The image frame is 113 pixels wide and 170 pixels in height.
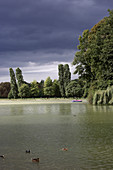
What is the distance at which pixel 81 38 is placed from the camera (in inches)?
1992

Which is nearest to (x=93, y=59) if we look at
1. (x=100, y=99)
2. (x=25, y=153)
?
(x=100, y=99)

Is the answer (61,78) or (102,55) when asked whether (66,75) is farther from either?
(102,55)

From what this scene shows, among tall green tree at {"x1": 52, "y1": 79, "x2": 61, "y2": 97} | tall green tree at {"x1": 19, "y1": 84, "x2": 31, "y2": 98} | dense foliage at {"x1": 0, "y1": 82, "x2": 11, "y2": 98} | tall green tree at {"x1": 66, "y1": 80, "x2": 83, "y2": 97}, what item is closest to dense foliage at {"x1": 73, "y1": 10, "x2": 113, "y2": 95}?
tall green tree at {"x1": 66, "y1": 80, "x2": 83, "y2": 97}

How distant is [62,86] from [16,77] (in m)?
19.8

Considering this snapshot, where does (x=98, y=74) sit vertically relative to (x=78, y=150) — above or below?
above

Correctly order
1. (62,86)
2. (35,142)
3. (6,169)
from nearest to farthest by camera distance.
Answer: (6,169) → (35,142) → (62,86)

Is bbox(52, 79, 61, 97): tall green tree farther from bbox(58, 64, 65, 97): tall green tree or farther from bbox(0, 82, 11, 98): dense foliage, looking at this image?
bbox(0, 82, 11, 98): dense foliage

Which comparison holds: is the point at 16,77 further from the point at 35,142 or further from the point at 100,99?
the point at 35,142

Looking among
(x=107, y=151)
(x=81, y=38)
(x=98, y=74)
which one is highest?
(x=81, y=38)

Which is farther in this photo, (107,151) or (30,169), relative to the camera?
(107,151)

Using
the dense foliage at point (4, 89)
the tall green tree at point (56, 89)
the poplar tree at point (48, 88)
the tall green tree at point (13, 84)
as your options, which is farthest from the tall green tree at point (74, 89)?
the dense foliage at point (4, 89)

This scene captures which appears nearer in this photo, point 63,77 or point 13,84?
point 63,77

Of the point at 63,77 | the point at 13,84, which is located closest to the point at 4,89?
the point at 13,84

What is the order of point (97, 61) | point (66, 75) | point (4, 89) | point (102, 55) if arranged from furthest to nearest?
point (4, 89) < point (66, 75) < point (97, 61) < point (102, 55)
